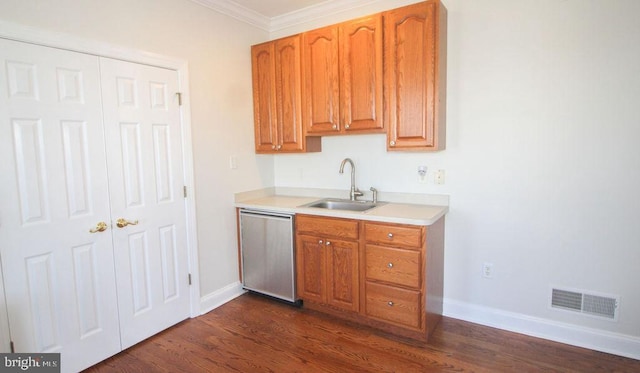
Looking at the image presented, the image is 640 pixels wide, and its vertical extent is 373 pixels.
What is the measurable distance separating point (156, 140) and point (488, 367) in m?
2.78

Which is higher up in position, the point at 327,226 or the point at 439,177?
the point at 439,177

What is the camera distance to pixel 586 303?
2.36 meters

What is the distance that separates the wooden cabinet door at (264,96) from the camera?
326 centimetres

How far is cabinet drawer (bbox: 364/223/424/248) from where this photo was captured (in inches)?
94.0

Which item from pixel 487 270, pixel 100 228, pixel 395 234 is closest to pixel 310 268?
pixel 395 234

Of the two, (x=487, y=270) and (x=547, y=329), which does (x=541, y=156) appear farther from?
(x=547, y=329)

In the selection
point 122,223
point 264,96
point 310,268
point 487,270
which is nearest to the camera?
point 122,223

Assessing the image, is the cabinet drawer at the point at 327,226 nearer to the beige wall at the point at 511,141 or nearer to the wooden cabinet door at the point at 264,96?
the beige wall at the point at 511,141

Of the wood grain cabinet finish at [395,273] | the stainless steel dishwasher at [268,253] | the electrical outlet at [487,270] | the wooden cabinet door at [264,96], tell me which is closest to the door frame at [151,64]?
the stainless steel dishwasher at [268,253]

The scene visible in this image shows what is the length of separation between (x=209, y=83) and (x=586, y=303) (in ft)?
10.9

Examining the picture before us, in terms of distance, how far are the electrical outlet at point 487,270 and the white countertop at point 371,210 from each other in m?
0.51

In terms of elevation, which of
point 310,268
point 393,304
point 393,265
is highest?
point 393,265

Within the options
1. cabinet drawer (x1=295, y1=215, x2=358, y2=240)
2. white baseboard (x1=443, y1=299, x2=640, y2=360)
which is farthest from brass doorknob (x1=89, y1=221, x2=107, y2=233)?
white baseboard (x1=443, y1=299, x2=640, y2=360)

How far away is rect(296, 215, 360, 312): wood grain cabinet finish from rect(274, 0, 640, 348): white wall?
0.78 m
